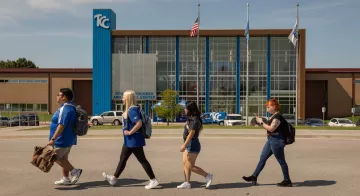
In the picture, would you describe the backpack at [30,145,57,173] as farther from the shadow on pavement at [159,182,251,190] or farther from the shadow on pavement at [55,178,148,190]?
the shadow on pavement at [159,182,251,190]

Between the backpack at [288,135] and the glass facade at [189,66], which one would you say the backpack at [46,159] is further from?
the glass facade at [189,66]

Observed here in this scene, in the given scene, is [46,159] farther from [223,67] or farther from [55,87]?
[55,87]

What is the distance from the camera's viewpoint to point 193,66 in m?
59.1

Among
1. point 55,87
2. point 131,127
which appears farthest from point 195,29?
point 55,87

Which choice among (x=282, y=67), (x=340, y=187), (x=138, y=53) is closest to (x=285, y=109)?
(x=282, y=67)

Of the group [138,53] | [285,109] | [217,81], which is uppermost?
[138,53]

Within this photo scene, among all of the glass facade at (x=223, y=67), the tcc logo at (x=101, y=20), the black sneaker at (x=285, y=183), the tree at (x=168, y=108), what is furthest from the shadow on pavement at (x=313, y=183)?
the tcc logo at (x=101, y=20)

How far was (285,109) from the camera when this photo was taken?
5875cm

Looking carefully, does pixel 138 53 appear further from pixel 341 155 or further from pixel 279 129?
pixel 279 129

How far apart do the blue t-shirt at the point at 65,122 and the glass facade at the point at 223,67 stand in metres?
51.8

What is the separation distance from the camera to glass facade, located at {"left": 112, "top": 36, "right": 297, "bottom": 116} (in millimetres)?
58531

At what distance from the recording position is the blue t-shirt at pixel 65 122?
7.07m

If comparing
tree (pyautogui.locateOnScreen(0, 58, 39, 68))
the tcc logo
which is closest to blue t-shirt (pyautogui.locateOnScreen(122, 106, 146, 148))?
the tcc logo

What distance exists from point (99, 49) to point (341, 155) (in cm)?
5054
